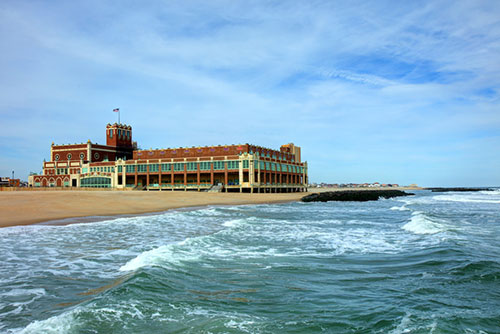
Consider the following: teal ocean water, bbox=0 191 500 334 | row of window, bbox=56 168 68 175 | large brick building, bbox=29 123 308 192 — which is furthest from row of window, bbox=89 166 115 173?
teal ocean water, bbox=0 191 500 334

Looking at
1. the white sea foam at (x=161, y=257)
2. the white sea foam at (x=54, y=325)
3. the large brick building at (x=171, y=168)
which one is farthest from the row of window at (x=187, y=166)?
the white sea foam at (x=54, y=325)

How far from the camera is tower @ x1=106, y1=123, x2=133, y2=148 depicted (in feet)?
355

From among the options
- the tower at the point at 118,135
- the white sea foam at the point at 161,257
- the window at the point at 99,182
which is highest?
the tower at the point at 118,135

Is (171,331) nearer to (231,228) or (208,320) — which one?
(208,320)

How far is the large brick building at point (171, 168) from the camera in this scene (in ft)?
270

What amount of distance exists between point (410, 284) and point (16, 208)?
27.9 m

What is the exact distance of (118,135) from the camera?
10919 centimetres

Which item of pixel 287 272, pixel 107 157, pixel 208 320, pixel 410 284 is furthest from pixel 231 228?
pixel 107 157

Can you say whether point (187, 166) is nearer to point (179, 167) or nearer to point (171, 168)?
point (179, 167)

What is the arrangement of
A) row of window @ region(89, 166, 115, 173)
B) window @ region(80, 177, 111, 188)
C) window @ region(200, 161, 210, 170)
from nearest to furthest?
window @ region(200, 161, 210, 170) → window @ region(80, 177, 111, 188) → row of window @ region(89, 166, 115, 173)

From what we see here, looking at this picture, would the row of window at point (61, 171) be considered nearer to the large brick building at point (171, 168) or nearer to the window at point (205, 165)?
the large brick building at point (171, 168)

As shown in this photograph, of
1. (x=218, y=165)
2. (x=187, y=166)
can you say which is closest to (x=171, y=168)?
Answer: (x=187, y=166)

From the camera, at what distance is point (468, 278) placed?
10016mm

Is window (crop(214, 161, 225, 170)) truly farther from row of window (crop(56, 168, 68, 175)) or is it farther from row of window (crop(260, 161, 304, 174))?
row of window (crop(56, 168, 68, 175))
